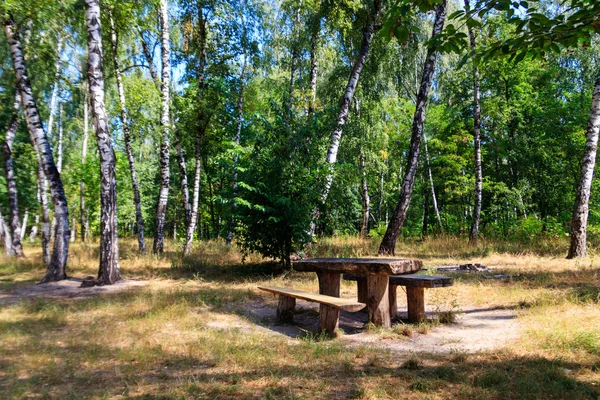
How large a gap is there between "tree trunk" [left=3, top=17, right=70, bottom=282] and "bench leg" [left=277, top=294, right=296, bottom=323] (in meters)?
6.06

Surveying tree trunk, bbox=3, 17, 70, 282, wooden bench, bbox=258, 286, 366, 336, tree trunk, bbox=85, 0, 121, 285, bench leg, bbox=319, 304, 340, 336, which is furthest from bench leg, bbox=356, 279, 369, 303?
tree trunk, bbox=3, 17, 70, 282

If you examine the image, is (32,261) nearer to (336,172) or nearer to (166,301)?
(166,301)

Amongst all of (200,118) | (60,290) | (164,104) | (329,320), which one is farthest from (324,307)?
(200,118)

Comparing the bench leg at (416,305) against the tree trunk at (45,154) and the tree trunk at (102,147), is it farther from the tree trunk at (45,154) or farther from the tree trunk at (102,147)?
the tree trunk at (45,154)

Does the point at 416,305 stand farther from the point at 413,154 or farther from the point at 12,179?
the point at 12,179

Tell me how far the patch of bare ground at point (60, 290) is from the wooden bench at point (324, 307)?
12.9ft

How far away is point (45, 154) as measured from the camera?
28.5 feet

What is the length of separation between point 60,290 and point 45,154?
317 centimetres

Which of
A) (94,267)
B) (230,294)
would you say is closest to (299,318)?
(230,294)

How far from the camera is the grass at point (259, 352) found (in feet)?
10.3

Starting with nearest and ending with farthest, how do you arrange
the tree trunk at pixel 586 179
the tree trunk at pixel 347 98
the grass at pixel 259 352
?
the grass at pixel 259 352, the tree trunk at pixel 586 179, the tree trunk at pixel 347 98

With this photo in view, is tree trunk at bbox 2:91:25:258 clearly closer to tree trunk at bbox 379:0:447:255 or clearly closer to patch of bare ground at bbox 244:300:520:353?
patch of bare ground at bbox 244:300:520:353

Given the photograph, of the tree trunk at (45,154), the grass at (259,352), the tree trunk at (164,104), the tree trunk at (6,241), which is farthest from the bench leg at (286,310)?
the tree trunk at (6,241)

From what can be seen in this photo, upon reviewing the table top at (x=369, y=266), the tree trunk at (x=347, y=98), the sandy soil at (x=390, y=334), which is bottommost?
the sandy soil at (x=390, y=334)
